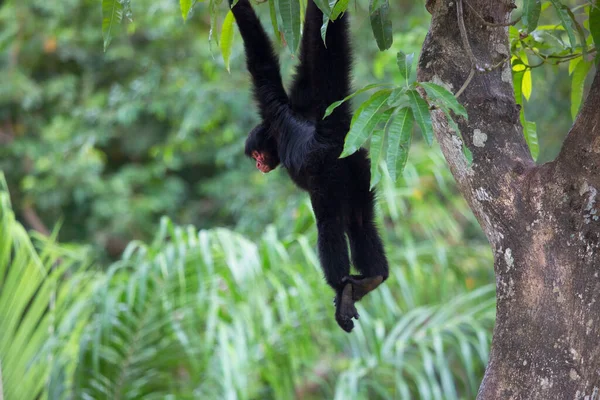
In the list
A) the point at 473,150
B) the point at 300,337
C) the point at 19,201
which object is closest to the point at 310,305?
the point at 300,337

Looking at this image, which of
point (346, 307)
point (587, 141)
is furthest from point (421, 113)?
point (346, 307)

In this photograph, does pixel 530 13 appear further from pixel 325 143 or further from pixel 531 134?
pixel 325 143

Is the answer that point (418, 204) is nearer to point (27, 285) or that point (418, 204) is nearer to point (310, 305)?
point (310, 305)

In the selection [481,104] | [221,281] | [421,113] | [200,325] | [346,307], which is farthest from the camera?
[221,281]

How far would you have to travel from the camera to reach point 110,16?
179cm

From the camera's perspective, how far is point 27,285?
3.77m

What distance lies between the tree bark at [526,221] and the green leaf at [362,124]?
32 cm

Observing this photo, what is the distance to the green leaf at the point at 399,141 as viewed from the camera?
4.72 feet

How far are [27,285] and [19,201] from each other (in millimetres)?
5003

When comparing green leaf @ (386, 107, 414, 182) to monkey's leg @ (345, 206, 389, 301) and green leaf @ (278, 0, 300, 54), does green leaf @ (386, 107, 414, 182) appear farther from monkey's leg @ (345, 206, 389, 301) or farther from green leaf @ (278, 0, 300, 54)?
monkey's leg @ (345, 206, 389, 301)

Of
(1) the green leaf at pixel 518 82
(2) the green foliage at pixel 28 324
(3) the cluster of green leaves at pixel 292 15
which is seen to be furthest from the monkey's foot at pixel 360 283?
(2) the green foliage at pixel 28 324

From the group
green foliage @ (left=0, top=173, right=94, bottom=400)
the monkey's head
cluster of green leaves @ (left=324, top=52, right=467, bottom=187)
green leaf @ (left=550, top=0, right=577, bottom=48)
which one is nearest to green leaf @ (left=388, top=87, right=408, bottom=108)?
cluster of green leaves @ (left=324, top=52, right=467, bottom=187)

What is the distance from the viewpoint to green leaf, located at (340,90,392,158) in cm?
147

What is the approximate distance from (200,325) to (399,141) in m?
2.84
